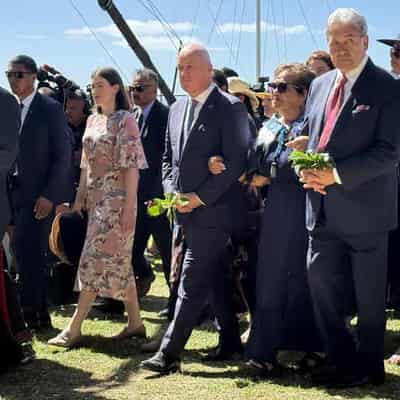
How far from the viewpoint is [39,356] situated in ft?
→ 18.9

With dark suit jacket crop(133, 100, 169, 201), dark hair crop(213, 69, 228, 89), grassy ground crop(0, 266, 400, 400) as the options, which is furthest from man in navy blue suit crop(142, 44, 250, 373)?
dark suit jacket crop(133, 100, 169, 201)

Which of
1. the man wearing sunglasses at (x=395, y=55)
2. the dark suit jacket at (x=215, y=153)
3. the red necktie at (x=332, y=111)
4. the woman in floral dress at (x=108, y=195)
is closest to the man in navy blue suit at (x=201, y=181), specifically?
the dark suit jacket at (x=215, y=153)

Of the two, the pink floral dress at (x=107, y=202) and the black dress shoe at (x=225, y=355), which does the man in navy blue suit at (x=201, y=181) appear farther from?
the pink floral dress at (x=107, y=202)

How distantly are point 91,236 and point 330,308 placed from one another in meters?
2.06

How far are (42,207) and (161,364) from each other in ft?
6.35

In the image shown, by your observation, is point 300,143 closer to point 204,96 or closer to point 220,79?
point 204,96

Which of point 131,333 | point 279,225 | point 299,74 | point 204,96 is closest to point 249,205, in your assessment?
point 279,225

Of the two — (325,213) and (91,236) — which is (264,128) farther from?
(91,236)

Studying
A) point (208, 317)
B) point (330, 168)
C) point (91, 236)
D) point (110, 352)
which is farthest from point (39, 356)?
point (330, 168)

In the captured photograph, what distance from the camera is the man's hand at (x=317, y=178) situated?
14.6 feet

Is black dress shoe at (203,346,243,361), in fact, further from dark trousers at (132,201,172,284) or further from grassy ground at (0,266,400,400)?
dark trousers at (132,201,172,284)

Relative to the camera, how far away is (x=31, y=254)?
663 centimetres

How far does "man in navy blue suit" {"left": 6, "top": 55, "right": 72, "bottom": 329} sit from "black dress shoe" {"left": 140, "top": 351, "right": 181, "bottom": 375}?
5.79 feet

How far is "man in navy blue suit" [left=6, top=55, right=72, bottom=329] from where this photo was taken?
654 centimetres
